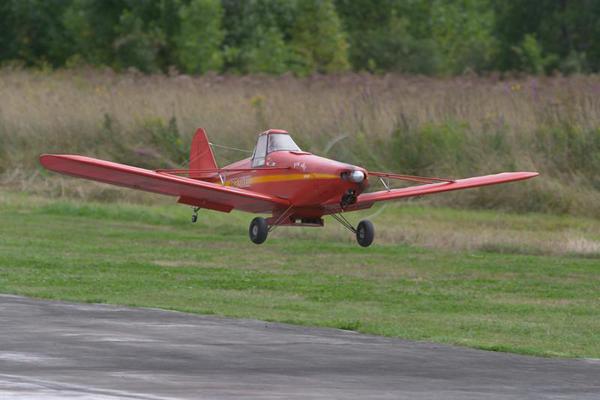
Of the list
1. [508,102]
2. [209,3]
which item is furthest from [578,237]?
[209,3]

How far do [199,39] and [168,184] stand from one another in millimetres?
36215

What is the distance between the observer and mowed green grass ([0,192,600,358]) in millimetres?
19469

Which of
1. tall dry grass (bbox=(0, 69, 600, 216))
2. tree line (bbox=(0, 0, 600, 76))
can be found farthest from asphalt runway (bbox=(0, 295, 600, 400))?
tree line (bbox=(0, 0, 600, 76))

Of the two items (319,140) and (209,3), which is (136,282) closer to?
(319,140)

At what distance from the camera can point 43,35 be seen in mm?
58969

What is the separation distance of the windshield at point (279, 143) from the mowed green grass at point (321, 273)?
144 inches

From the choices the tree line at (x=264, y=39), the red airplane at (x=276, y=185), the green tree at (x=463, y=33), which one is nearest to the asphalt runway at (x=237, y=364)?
the red airplane at (x=276, y=185)

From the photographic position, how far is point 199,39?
5003 centimetres

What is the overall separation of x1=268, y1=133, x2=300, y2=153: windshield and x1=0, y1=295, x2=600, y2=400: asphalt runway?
2.21m

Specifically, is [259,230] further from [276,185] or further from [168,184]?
[168,184]

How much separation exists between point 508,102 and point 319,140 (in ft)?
15.2

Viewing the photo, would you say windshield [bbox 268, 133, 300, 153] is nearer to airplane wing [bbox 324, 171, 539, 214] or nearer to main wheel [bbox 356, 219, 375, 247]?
airplane wing [bbox 324, 171, 539, 214]

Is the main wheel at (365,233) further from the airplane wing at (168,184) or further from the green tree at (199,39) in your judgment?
the green tree at (199,39)

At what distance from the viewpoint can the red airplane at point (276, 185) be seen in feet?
45.6
